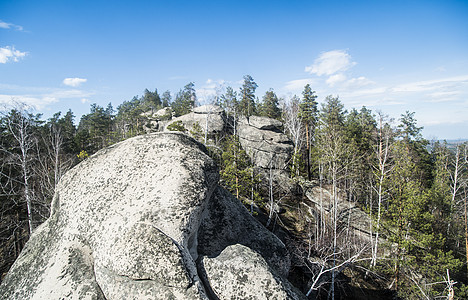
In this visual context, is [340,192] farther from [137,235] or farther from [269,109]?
[137,235]

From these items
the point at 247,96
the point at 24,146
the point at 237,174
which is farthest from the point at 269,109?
the point at 24,146

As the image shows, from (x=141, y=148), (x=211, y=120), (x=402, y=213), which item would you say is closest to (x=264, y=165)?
(x=211, y=120)

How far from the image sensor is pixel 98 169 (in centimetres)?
533

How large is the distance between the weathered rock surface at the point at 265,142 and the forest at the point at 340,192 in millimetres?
2905

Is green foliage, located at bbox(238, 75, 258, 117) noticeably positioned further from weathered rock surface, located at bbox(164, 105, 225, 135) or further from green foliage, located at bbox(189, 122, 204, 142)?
green foliage, located at bbox(189, 122, 204, 142)

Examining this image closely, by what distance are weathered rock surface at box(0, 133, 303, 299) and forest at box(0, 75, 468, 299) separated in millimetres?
3563

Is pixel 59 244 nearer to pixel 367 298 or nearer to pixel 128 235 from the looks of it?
pixel 128 235

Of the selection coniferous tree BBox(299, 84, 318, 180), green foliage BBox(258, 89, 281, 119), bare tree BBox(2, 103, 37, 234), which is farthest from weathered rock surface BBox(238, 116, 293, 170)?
bare tree BBox(2, 103, 37, 234)

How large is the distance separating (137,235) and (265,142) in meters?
30.6

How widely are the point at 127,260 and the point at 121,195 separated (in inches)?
55.0

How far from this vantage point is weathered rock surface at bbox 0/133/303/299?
3639 millimetres

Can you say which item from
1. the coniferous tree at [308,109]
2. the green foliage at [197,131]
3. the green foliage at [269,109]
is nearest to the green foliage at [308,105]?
the coniferous tree at [308,109]

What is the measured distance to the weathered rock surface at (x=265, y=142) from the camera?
32.0m

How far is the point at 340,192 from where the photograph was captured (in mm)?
27719
